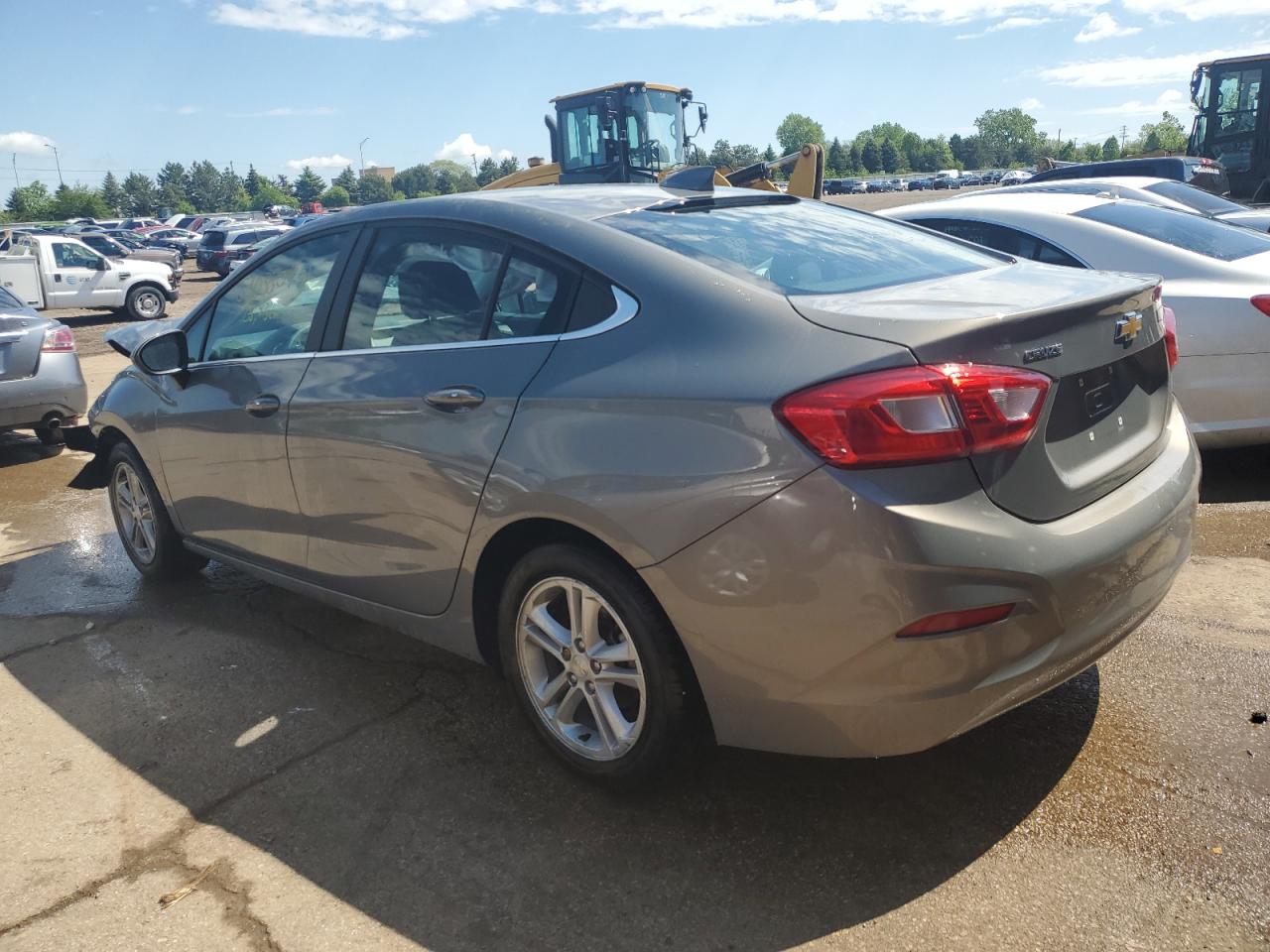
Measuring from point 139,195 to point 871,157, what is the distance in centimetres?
10182

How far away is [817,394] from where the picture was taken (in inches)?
93.4

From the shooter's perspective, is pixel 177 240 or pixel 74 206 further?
pixel 74 206

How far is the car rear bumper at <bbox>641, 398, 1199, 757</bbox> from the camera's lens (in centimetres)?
229

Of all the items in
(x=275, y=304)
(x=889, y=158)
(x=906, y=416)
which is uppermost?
(x=889, y=158)

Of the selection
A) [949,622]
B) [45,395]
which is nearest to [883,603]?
[949,622]

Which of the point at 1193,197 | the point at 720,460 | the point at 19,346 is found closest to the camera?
the point at 720,460

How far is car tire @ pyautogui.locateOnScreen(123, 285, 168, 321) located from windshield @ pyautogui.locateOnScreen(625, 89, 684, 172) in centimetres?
1098

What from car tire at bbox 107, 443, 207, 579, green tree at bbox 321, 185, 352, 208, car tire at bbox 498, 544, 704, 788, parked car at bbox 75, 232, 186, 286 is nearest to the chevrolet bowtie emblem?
car tire at bbox 498, 544, 704, 788

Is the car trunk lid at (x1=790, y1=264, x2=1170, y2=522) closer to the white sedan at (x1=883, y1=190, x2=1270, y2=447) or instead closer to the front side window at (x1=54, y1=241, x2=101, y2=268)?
the white sedan at (x1=883, y1=190, x2=1270, y2=447)

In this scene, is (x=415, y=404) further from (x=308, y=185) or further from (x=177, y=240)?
(x=308, y=185)

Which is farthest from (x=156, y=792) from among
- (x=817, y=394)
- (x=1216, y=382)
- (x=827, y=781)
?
(x=1216, y=382)

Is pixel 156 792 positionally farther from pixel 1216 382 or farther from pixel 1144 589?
pixel 1216 382

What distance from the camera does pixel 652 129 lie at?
55.5 feet

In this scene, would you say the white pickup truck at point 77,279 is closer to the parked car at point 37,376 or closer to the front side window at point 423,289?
the parked car at point 37,376
